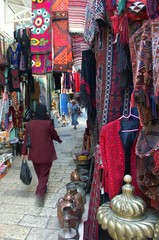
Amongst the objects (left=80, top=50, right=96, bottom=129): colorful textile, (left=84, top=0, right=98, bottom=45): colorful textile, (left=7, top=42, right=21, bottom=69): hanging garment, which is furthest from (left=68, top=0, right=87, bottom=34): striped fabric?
(left=7, top=42, right=21, bottom=69): hanging garment

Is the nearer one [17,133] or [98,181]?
[98,181]

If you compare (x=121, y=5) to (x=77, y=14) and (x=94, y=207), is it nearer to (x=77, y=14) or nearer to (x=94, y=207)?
(x=77, y=14)

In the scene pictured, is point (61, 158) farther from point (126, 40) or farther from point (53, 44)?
point (126, 40)

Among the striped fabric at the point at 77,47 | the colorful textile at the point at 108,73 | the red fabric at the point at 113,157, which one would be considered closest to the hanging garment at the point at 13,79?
the striped fabric at the point at 77,47

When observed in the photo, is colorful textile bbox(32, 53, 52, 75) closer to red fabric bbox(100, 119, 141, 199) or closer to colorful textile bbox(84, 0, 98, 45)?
colorful textile bbox(84, 0, 98, 45)

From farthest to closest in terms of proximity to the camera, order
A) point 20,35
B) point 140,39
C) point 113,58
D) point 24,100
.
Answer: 1. point 24,100
2. point 20,35
3. point 113,58
4. point 140,39

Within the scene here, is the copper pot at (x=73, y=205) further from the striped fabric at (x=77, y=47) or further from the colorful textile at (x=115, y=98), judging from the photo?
the striped fabric at (x=77, y=47)

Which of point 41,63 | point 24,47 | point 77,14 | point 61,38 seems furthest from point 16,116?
point 77,14

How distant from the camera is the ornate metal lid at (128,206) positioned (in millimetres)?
1398

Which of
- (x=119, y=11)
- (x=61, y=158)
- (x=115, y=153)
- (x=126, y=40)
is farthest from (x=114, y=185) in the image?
(x=61, y=158)

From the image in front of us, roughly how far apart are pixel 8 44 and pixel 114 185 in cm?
463

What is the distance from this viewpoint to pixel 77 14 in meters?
2.81

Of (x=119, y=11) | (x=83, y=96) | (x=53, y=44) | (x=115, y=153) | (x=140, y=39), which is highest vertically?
(x=53, y=44)

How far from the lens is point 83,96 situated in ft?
9.22
